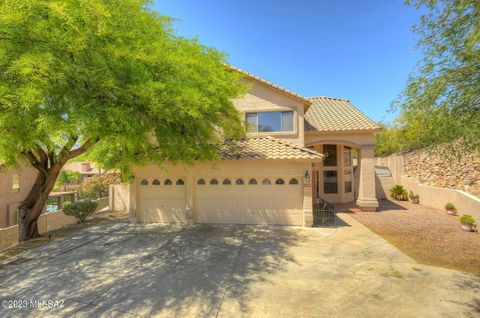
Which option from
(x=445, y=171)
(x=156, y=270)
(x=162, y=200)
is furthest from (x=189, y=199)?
(x=445, y=171)

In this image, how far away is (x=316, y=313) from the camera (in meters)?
4.62

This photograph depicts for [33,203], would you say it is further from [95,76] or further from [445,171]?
[445,171]

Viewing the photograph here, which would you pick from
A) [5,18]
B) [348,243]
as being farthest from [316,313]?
[5,18]

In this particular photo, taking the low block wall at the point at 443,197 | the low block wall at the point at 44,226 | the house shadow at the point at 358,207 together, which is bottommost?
the low block wall at the point at 44,226

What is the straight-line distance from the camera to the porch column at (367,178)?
561 inches

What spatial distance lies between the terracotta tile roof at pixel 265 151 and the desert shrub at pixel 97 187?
1801 cm

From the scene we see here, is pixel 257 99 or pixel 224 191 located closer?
pixel 224 191

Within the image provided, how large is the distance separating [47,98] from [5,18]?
1732 mm

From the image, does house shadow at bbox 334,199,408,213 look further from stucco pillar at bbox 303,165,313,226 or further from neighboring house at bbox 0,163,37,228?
neighboring house at bbox 0,163,37,228

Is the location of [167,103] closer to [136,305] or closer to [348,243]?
[136,305]

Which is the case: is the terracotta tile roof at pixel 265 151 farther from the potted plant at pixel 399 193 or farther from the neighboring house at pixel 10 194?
the neighboring house at pixel 10 194

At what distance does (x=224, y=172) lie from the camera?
1151cm

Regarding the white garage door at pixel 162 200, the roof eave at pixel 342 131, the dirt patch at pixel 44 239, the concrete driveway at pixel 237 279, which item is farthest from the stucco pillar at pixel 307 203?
the dirt patch at pixel 44 239

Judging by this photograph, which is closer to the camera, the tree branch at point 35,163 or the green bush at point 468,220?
the tree branch at point 35,163
